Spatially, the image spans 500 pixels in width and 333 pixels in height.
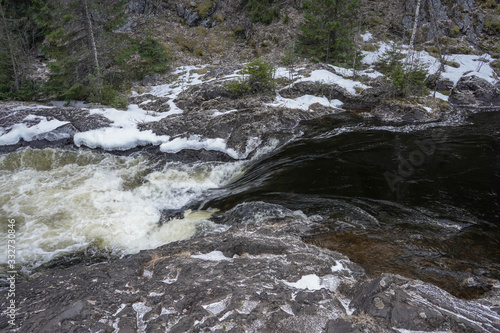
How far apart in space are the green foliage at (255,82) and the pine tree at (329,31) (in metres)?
5.06

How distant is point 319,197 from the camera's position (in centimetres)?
624

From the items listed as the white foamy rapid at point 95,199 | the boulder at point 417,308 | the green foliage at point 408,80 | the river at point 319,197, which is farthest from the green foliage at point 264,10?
the boulder at point 417,308

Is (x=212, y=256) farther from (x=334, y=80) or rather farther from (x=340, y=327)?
(x=334, y=80)

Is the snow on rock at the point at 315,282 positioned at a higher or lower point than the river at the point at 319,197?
higher

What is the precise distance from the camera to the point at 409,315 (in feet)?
8.26

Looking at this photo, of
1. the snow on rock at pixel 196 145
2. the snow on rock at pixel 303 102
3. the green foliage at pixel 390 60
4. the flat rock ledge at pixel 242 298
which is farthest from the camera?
the green foliage at pixel 390 60

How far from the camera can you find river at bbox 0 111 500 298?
4434 mm

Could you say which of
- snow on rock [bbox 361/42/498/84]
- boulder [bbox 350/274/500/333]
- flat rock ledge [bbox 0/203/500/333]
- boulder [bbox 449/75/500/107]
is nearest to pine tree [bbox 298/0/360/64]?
snow on rock [bbox 361/42/498/84]

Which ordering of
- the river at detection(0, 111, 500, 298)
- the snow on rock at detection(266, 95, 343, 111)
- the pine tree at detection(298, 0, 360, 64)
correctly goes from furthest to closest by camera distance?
the pine tree at detection(298, 0, 360, 64), the snow on rock at detection(266, 95, 343, 111), the river at detection(0, 111, 500, 298)

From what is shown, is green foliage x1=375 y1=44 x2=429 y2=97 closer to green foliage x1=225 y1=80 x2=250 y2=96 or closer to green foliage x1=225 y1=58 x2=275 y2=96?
green foliage x1=225 y1=58 x2=275 y2=96

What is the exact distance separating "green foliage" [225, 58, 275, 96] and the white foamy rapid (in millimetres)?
5396

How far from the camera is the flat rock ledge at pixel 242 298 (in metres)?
2.58

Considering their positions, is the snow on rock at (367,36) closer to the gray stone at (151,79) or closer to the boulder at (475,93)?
the boulder at (475,93)

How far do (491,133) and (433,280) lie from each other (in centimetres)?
933
